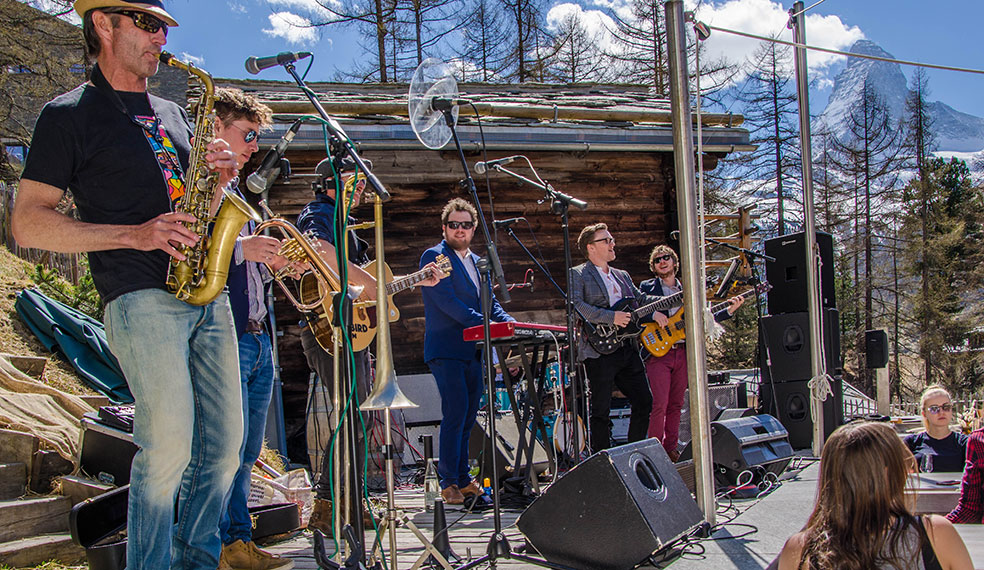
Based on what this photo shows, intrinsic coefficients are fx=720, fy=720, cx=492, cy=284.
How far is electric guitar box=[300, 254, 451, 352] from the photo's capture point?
4.17 m

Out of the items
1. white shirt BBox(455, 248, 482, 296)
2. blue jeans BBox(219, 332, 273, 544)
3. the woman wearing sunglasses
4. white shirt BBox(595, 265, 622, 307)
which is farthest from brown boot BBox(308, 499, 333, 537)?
the woman wearing sunglasses

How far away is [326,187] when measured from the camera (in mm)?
3055

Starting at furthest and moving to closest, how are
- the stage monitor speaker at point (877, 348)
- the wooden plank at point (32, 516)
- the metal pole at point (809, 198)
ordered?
the stage monitor speaker at point (877, 348), the metal pole at point (809, 198), the wooden plank at point (32, 516)

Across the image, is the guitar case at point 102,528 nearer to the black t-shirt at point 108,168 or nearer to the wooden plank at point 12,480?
the wooden plank at point 12,480

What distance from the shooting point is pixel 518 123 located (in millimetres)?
8414

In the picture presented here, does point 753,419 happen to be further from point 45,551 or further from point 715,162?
point 715,162

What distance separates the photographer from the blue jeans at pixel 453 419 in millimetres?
4902

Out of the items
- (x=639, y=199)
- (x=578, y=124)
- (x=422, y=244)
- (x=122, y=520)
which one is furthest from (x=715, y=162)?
(x=122, y=520)

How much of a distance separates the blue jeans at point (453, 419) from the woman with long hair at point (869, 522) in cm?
304

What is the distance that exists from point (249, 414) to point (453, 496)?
173 cm

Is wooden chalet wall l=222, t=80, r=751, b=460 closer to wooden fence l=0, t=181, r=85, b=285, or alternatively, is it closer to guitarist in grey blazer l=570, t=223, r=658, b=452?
guitarist in grey blazer l=570, t=223, r=658, b=452

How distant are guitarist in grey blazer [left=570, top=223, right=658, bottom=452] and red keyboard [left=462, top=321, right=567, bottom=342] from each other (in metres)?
1.15

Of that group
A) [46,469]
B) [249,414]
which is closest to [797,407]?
[249,414]

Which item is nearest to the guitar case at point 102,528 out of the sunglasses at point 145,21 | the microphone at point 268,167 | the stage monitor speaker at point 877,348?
the microphone at point 268,167
